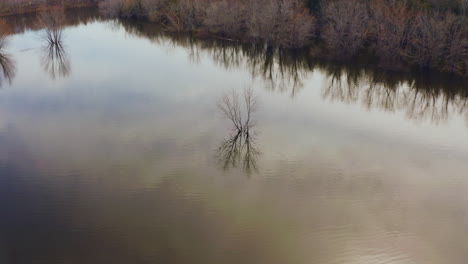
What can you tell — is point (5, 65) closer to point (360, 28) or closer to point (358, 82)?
point (358, 82)

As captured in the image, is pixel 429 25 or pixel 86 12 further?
pixel 86 12

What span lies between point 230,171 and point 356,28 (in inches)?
744

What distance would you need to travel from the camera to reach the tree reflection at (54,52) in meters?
26.8

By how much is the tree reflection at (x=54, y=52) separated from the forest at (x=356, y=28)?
13159 mm

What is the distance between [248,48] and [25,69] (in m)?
17.3

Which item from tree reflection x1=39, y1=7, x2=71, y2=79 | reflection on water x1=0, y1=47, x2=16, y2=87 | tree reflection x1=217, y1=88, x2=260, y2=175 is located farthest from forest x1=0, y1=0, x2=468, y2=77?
reflection on water x1=0, y1=47, x2=16, y2=87

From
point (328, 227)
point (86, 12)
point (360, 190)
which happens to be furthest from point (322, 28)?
point (86, 12)

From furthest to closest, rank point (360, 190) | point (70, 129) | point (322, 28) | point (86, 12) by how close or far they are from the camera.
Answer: point (86, 12)
point (322, 28)
point (70, 129)
point (360, 190)

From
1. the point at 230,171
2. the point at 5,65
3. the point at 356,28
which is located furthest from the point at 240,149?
the point at 5,65

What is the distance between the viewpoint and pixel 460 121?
18531 mm

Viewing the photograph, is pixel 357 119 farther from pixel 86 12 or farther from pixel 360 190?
pixel 86 12

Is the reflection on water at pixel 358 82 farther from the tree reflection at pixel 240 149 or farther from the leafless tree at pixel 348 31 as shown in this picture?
the tree reflection at pixel 240 149

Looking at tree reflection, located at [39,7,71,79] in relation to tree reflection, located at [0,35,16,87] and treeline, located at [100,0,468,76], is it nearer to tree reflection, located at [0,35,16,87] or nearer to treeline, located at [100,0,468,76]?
tree reflection, located at [0,35,16,87]

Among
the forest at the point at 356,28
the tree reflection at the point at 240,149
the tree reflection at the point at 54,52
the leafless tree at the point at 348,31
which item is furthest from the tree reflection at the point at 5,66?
the leafless tree at the point at 348,31
